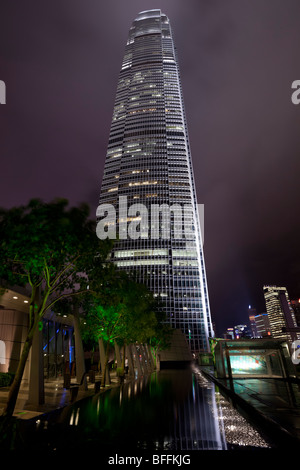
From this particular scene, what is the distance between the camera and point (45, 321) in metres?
31.6

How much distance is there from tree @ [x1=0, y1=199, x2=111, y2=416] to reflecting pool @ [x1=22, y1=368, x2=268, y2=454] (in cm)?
362

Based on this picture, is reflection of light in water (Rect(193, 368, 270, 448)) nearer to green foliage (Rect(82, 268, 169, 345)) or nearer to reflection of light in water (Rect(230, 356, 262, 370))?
green foliage (Rect(82, 268, 169, 345))

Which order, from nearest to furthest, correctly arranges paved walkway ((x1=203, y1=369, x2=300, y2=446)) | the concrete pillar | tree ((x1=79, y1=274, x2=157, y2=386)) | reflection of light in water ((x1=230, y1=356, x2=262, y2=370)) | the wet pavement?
the wet pavement < paved walkway ((x1=203, y1=369, x2=300, y2=446)) < the concrete pillar < tree ((x1=79, y1=274, x2=157, y2=386)) < reflection of light in water ((x1=230, y1=356, x2=262, y2=370))

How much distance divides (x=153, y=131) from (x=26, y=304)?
481ft

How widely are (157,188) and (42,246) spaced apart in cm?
12387

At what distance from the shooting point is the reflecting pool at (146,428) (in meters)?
6.83

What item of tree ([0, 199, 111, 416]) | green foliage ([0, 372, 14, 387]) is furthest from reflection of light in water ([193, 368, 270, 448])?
green foliage ([0, 372, 14, 387])

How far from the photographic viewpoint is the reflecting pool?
6828 millimetres

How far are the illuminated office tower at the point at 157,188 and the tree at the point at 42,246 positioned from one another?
100260 mm

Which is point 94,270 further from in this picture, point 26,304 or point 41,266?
point 26,304

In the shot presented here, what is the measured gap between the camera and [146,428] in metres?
8.43

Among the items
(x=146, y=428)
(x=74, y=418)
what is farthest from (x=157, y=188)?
(x=146, y=428)

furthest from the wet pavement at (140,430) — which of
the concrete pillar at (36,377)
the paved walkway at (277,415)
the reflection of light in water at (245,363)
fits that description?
the reflection of light in water at (245,363)
